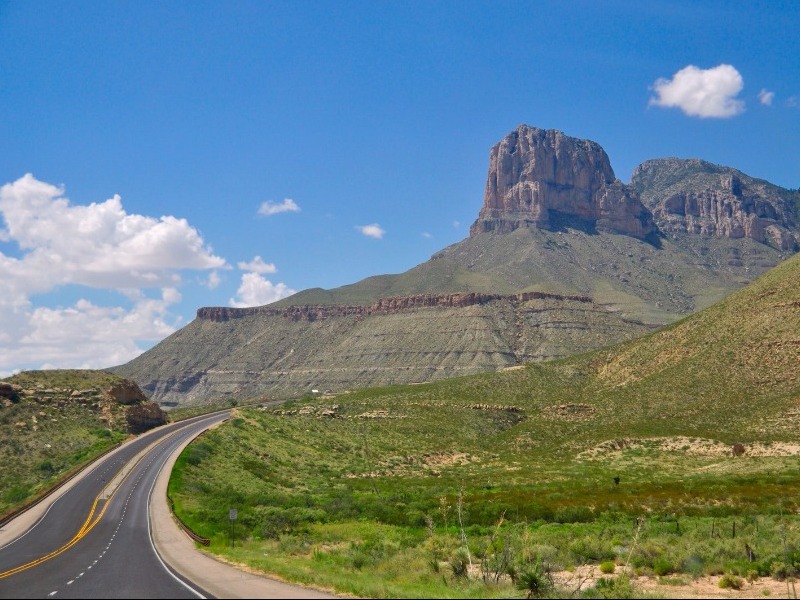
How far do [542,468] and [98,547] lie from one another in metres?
40.1

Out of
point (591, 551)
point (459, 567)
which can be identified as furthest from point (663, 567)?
point (459, 567)

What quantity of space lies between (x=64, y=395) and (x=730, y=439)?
2567 inches

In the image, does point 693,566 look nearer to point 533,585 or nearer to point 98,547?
point 533,585

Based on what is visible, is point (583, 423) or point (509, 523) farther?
point (583, 423)

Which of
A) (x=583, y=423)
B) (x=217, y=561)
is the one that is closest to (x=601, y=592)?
(x=217, y=561)

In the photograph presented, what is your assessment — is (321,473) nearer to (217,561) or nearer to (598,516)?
(598,516)

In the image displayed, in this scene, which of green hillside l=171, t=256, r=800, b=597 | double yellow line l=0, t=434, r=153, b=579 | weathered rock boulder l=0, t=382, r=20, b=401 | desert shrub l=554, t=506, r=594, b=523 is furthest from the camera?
weathered rock boulder l=0, t=382, r=20, b=401

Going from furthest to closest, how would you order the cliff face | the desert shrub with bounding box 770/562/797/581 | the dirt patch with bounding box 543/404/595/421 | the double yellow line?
the cliff face < the dirt patch with bounding box 543/404/595/421 < the double yellow line < the desert shrub with bounding box 770/562/797/581

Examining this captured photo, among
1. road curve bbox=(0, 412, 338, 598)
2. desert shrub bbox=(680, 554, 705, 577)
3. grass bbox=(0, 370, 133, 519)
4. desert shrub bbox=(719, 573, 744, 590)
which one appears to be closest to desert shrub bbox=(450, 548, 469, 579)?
road curve bbox=(0, 412, 338, 598)

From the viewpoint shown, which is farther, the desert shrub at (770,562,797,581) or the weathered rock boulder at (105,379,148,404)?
the weathered rock boulder at (105,379,148,404)

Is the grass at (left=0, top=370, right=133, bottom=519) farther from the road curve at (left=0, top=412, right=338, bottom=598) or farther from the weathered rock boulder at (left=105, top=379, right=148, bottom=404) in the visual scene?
the road curve at (left=0, top=412, right=338, bottom=598)

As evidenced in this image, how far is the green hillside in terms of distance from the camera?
26.4m

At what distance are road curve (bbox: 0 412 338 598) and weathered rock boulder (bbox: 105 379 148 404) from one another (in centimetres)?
2207

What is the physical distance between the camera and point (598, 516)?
119 ft
